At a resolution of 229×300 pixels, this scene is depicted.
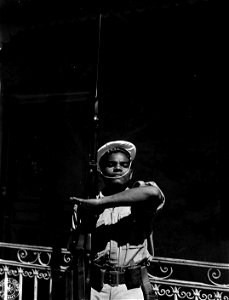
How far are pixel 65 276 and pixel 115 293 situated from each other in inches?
61.4

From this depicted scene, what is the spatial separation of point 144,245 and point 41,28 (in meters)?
4.54

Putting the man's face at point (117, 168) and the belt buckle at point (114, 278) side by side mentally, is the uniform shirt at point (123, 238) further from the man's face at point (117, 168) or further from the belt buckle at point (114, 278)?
the man's face at point (117, 168)

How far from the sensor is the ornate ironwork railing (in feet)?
15.0

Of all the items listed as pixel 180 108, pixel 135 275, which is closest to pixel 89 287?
pixel 135 275

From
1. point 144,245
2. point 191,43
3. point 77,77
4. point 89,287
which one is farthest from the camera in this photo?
point 77,77

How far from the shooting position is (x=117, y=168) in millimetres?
3854

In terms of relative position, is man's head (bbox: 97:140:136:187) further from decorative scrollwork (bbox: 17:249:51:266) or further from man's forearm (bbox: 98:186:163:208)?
decorative scrollwork (bbox: 17:249:51:266)

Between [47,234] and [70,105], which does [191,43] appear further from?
[47,234]

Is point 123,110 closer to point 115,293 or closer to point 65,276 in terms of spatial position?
point 65,276

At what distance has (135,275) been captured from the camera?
385cm

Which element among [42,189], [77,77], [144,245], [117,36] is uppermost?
[117,36]

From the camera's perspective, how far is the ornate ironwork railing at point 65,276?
15.0 feet

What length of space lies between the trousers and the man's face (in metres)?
0.97

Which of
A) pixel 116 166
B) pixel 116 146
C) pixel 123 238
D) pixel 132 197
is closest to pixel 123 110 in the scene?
pixel 116 146
